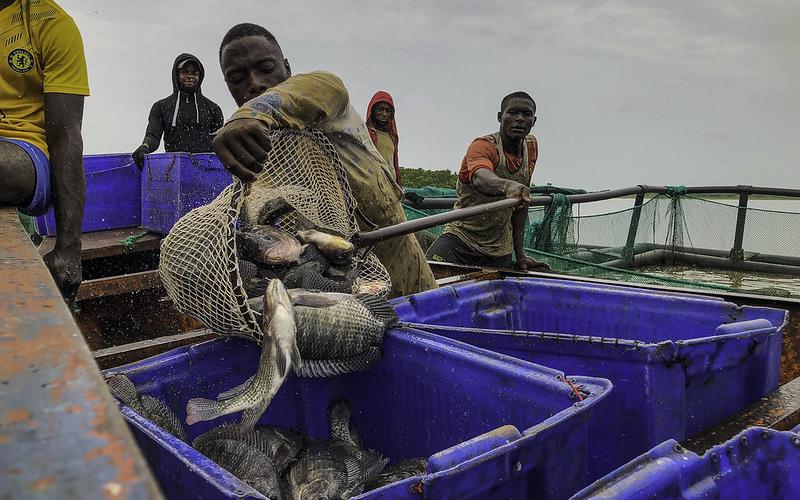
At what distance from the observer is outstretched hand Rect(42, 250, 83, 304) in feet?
8.81

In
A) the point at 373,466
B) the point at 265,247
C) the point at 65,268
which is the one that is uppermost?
the point at 265,247

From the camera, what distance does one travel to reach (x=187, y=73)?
6.90 meters

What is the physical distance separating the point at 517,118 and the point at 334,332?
4.37 m

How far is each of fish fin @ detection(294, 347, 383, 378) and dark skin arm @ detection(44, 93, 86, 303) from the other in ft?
4.43

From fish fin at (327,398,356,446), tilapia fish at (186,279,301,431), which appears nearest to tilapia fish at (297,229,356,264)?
tilapia fish at (186,279,301,431)

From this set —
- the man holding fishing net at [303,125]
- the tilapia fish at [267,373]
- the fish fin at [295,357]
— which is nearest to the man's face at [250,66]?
the man holding fishing net at [303,125]

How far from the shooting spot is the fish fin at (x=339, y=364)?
7.20 feet

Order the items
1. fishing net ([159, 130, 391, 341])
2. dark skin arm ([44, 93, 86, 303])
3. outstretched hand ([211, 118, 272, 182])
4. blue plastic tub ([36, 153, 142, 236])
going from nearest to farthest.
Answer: fishing net ([159, 130, 391, 341]) < outstretched hand ([211, 118, 272, 182]) < dark skin arm ([44, 93, 86, 303]) < blue plastic tub ([36, 153, 142, 236])

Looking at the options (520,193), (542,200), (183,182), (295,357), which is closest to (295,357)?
(295,357)

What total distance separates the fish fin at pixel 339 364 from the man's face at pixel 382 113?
609cm

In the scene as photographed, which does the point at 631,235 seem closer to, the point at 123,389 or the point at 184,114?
the point at 184,114

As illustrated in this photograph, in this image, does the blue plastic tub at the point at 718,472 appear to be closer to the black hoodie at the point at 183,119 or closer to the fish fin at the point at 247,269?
the fish fin at the point at 247,269

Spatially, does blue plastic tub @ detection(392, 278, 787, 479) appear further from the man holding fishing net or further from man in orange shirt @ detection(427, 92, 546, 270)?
man in orange shirt @ detection(427, 92, 546, 270)

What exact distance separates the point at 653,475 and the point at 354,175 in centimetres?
235
